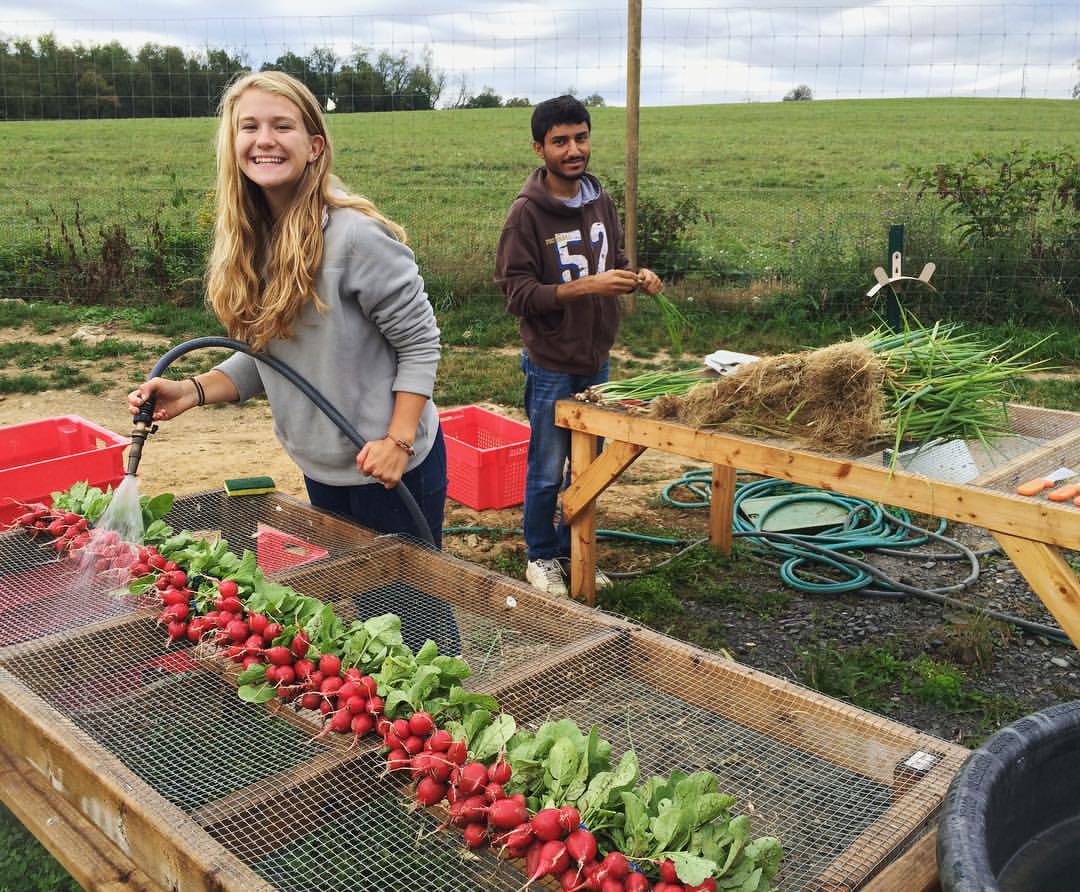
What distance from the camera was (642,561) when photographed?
461 centimetres

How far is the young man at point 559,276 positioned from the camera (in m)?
3.74

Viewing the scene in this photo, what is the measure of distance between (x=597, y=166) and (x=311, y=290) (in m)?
17.4

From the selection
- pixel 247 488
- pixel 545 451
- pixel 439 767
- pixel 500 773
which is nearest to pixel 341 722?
pixel 439 767

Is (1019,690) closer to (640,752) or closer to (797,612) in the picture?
(797,612)

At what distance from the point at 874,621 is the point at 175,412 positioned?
275cm

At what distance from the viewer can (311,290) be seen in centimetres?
235

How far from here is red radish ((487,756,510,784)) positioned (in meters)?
1.62

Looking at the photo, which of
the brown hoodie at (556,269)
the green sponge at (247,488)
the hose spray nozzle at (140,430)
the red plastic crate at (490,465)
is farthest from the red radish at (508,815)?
the red plastic crate at (490,465)

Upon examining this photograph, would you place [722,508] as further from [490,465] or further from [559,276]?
[559,276]

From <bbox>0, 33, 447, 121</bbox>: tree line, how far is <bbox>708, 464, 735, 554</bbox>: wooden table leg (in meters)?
8.22

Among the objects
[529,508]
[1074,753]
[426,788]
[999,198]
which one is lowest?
[529,508]

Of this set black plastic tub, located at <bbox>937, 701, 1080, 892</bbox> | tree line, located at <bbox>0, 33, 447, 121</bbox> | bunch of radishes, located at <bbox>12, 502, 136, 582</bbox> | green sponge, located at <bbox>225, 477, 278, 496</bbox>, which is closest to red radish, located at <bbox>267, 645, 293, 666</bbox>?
bunch of radishes, located at <bbox>12, 502, 136, 582</bbox>

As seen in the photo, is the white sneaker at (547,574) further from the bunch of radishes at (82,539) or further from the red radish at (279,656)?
the red radish at (279,656)

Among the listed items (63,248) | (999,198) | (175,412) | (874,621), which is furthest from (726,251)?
(175,412)
